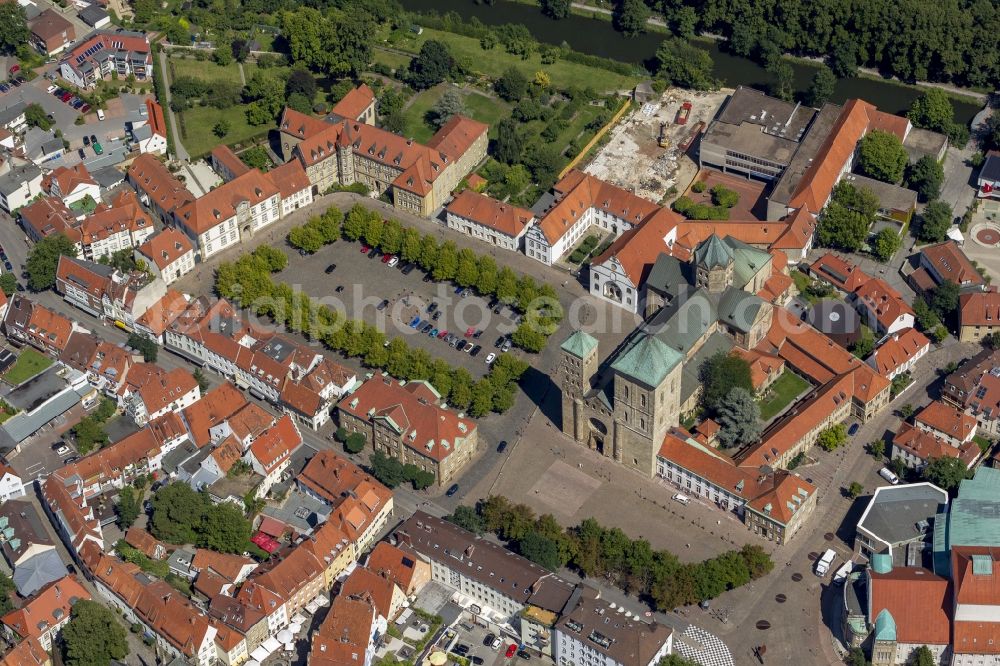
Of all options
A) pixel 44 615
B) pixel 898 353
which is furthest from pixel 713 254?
pixel 44 615

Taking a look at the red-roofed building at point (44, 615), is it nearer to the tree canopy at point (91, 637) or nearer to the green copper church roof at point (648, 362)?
the tree canopy at point (91, 637)

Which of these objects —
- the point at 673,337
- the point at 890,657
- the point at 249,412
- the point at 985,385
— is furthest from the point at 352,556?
the point at 985,385

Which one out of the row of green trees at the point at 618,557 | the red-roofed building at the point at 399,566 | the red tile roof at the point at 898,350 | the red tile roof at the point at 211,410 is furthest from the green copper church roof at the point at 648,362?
the red tile roof at the point at 211,410

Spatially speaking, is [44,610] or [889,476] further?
[889,476]

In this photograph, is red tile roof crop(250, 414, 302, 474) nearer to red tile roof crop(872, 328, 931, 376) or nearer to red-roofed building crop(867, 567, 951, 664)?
red-roofed building crop(867, 567, 951, 664)

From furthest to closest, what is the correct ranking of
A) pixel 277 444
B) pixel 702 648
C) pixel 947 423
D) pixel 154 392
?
1. pixel 154 392
2. pixel 947 423
3. pixel 277 444
4. pixel 702 648

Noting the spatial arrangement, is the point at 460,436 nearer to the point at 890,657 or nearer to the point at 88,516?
the point at 88,516

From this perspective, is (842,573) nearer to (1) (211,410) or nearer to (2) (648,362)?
(2) (648,362)
